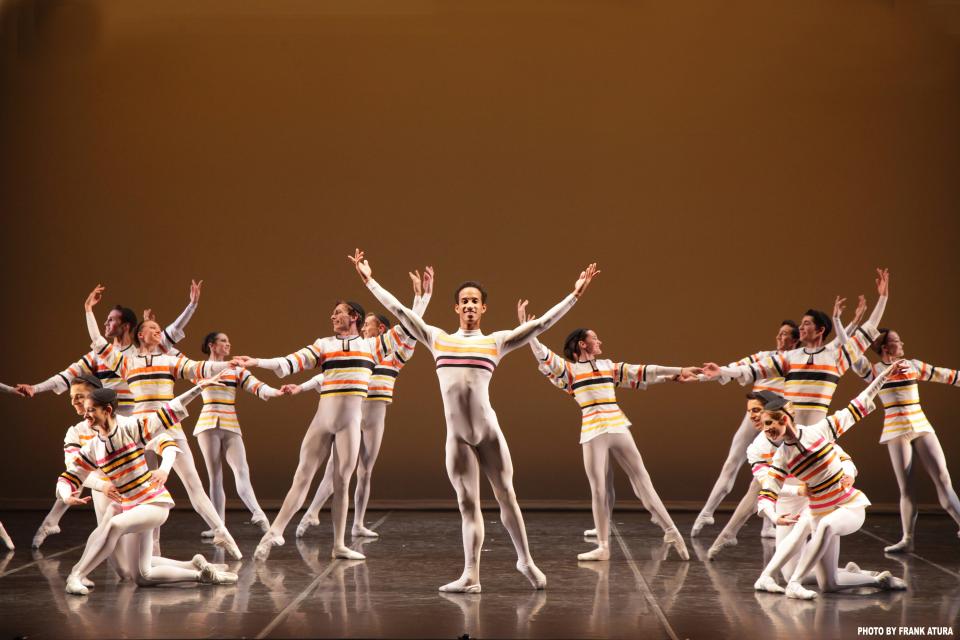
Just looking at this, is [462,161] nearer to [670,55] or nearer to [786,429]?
[670,55]

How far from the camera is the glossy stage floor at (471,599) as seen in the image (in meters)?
4.49

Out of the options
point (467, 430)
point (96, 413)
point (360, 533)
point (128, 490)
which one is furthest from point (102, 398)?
point (360, 533)

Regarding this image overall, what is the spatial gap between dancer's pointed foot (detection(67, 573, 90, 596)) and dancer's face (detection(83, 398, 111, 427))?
77cm

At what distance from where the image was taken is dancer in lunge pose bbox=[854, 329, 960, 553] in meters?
7.02

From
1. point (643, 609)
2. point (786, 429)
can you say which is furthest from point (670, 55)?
point (643, 609)

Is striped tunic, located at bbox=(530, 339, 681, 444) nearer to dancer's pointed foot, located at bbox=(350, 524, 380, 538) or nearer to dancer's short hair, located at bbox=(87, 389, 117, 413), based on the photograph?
dancer's pointed foot, located at bbox=(350, 524, 380, 538)

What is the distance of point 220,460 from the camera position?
7.82m

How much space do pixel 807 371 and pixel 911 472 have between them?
100 cm

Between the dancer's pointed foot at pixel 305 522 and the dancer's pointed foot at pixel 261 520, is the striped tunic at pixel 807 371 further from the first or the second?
the dancer's pointed foot at pixel 261 520

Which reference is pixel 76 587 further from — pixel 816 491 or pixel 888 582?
pixel 888 582

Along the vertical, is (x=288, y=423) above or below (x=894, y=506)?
above

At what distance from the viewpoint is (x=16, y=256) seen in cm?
1017

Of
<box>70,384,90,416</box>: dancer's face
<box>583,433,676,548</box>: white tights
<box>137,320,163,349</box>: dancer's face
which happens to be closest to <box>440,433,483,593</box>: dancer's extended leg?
<box>583,433,676,548</box>: white tights

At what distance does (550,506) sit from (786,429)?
193 inches
